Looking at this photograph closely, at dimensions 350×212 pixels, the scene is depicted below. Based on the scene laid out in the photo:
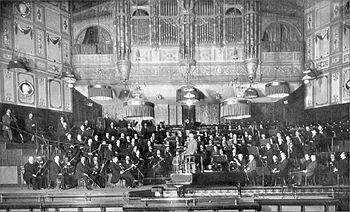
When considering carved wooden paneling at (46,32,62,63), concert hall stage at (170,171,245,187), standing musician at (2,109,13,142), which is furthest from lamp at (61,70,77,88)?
concert hall stage at (170,171,245,187)

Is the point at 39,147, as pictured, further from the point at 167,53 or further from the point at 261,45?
the point at 261,45

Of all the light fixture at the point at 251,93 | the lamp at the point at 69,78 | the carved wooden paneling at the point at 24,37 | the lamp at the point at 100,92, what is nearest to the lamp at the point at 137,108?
the lamp at the point at 100,92

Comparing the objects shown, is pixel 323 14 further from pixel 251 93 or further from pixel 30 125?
pixel 30 125

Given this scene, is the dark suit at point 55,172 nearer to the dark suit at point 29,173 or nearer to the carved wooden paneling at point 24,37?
the dark suit at point 29,173

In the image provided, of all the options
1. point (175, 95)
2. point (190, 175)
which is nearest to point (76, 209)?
point (190, 175)

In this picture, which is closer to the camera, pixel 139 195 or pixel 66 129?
pixel 139 195

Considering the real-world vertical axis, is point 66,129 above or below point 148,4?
below

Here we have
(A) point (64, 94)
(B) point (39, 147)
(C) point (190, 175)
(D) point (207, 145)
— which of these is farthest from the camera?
(D) point (207, 145)
